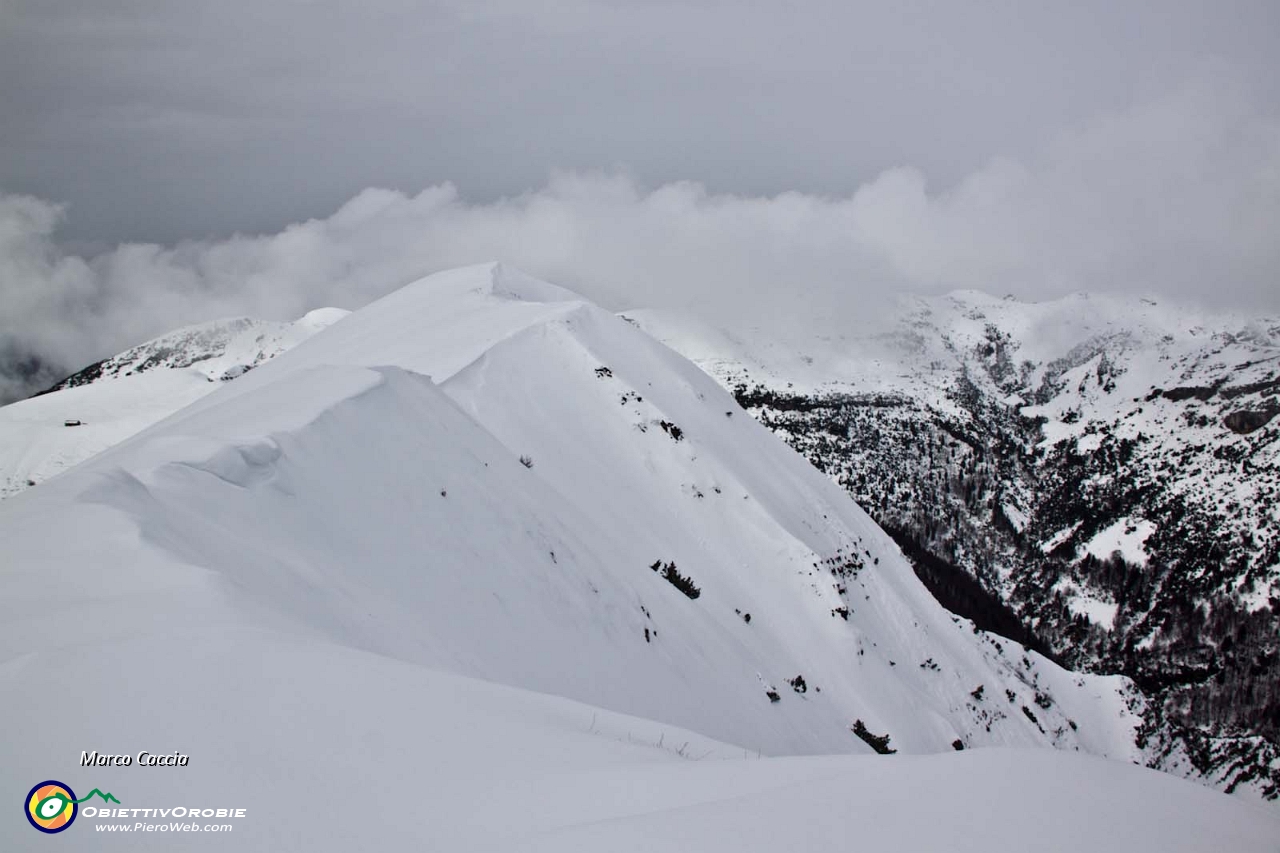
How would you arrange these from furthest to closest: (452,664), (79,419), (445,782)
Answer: (79,419) → (452,664) → (445,782)

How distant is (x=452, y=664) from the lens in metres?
13.1

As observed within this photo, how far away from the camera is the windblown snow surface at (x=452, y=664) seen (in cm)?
548

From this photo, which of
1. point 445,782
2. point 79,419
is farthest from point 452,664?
point 79,419

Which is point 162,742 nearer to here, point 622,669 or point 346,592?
point 346,592

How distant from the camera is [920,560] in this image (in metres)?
181

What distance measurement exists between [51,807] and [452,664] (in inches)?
324

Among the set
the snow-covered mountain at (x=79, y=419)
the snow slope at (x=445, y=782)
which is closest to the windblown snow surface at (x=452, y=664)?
the snow slope at (x=445, y=782)

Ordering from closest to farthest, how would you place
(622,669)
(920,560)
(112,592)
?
(112,592)
(622,669)
(920,560)

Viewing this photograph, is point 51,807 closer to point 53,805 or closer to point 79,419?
point 53,805

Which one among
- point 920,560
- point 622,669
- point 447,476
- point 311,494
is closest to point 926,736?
point 622,669

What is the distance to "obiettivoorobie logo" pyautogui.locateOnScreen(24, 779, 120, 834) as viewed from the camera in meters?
4.89

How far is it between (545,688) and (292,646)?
8230 mm

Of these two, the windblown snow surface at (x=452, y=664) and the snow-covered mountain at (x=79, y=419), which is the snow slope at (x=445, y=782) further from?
the snow-covered mountain at (x=79, y=419)

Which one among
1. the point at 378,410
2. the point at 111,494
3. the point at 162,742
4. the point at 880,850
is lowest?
the point at 880,850
